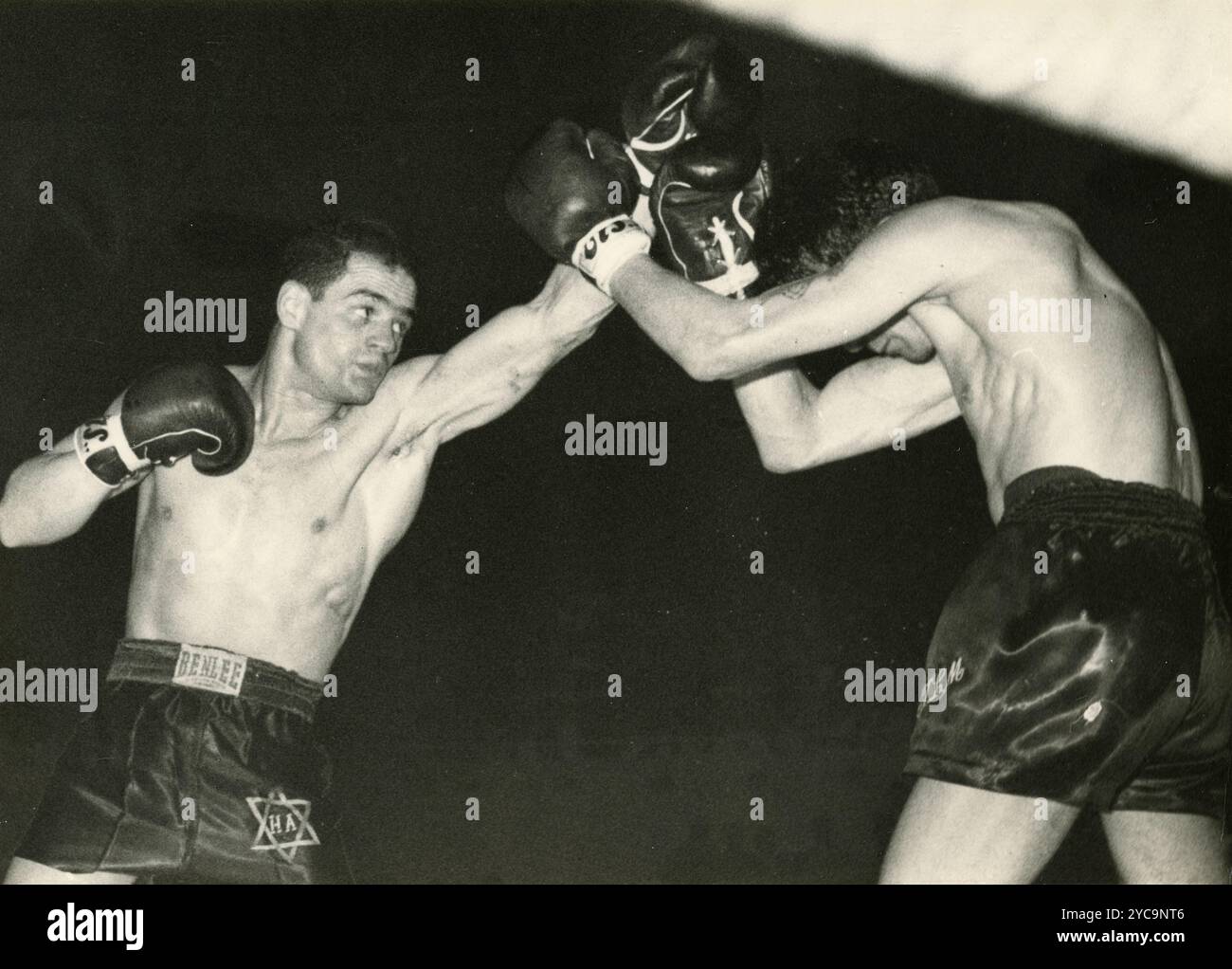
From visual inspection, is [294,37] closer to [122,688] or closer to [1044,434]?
[122,688]

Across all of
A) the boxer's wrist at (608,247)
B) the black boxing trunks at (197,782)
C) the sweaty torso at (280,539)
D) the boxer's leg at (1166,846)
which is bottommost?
the boxer's leg at (1166,846)

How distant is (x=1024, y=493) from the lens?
240cm

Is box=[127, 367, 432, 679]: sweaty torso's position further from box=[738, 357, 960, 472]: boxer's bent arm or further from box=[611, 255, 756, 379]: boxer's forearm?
box=[738, 357, 960, 472]: boxer's bent arm

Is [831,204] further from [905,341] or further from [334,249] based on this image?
[334,249]

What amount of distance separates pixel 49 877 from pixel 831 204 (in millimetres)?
2162

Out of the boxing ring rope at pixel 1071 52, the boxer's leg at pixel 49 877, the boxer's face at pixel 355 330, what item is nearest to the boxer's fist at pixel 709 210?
the boxing ring rope at pixel 1071 52

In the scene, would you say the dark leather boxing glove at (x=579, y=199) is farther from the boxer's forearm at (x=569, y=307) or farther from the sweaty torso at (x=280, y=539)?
the sweaty torso at (x=280, y=539)

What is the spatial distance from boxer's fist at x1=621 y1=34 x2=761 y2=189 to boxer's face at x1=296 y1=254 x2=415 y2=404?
60 centimetres

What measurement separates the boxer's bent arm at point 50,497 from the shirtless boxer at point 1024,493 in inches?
44.1

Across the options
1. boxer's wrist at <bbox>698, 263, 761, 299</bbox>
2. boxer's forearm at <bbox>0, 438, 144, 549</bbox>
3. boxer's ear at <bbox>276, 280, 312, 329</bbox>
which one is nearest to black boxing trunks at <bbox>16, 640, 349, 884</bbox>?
boxer's forearm at <bbox>0, 438, 144, 549</bbox>

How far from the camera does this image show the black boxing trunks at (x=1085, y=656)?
7.61 feet

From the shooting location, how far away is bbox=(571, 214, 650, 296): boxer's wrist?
2.61 m

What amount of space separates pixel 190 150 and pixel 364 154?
393 millimetres
